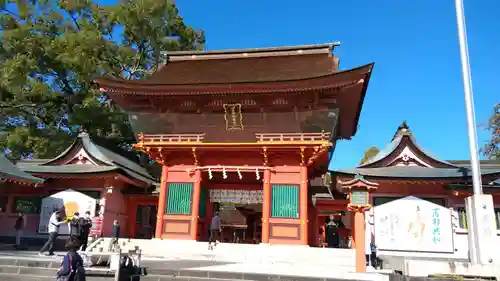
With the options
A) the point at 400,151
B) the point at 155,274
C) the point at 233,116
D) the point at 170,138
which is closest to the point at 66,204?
the point at 170,138

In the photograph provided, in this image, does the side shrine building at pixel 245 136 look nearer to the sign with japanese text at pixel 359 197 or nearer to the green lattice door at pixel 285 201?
the green lattice door at pixel 285 201

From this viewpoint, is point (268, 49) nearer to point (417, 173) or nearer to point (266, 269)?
point (417, 173)

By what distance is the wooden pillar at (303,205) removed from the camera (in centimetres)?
1711

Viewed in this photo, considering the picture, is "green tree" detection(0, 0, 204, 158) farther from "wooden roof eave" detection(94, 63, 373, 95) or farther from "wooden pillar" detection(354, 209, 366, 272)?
"wooden pillar" detection(354, 209, 366, 272)

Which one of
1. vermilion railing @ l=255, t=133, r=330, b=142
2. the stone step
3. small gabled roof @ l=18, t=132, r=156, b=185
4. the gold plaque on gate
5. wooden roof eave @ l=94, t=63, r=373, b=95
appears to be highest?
wooden roof eave @ l=94, t=63, r=373, b=95

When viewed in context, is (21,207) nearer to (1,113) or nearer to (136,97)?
(136,97)

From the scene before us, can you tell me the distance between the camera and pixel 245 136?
66.7 feet

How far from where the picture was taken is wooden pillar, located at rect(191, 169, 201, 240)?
1830cm

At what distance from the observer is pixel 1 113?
27.3 m

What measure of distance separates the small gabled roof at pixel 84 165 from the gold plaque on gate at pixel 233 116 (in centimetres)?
584

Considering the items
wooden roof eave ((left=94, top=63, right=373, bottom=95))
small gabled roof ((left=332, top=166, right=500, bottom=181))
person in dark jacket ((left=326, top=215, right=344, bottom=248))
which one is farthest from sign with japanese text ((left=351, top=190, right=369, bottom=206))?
person in dark jacket ((left=326, top=215, right=344, bottom=248))

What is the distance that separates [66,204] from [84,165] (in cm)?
234

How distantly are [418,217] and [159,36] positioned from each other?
24.4 meters

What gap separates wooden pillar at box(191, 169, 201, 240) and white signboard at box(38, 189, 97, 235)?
16.8ft
